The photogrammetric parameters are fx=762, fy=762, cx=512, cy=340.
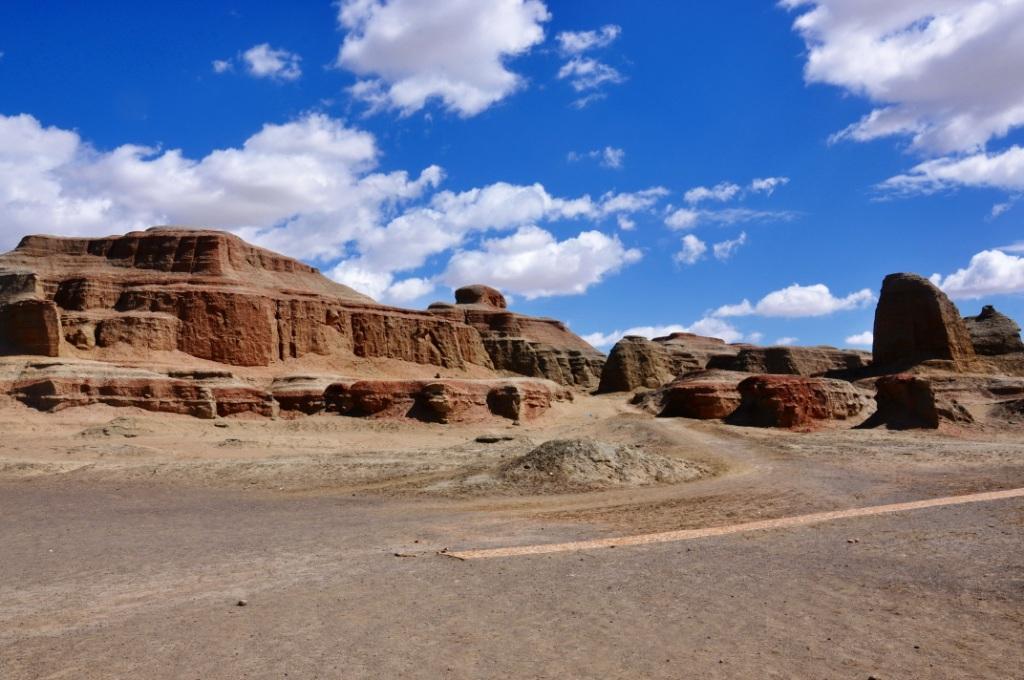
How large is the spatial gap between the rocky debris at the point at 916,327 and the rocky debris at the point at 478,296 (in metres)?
46.8

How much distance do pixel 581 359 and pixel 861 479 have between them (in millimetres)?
66236

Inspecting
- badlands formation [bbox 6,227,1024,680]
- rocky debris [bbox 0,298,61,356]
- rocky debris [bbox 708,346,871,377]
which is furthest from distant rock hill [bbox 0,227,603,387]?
rocky debris [bbox 708,346,871,377]

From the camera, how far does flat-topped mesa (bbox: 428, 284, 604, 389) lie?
7906cm

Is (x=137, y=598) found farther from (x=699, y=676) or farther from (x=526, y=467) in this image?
(x=526, y=467)

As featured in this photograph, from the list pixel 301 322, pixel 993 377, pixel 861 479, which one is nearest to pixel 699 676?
pixel 861 479

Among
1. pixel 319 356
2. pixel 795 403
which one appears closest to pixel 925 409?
pixel 795 403

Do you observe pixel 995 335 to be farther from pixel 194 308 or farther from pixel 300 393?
pixel 194 308

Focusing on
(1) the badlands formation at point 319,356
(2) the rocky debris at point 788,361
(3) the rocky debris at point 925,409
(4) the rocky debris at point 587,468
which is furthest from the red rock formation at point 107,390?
(2) the rocky debris at point 788,361

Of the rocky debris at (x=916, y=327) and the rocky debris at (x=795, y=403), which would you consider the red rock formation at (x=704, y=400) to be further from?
the rocky debris at (x=916, y=327)

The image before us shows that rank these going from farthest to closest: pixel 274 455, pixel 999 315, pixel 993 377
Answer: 1. pixel 999 315
2. pixel 993 377
3. pixel 274 455

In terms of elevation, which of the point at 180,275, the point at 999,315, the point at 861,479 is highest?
the point at 180,275

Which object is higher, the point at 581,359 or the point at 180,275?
the point at 180,275

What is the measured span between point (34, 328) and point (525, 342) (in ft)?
163

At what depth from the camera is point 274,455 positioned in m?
25.6
